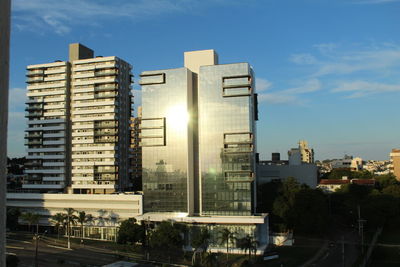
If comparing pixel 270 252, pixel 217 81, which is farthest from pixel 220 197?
pixel 217 81

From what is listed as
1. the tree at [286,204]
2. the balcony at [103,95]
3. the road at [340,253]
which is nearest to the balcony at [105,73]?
the balcony at [103,95]

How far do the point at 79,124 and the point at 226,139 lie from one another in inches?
1955

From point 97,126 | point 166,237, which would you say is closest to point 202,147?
point 166,237

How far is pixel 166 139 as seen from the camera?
318 ft

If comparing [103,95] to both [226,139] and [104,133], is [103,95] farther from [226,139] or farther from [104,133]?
[226,139]

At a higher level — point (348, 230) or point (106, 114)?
point (106, 114)

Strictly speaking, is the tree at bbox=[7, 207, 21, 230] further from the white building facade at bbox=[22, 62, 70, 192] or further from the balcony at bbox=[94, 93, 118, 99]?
the balcony at bbox=[94, 93, 118, 99]

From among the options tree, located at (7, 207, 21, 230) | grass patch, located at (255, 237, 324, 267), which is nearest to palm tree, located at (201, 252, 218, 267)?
grass patch, located at (255, 237, 324, 267)

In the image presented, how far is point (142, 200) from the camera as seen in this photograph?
9981cm

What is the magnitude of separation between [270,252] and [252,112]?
3328 cm

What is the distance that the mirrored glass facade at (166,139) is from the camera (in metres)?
95.2

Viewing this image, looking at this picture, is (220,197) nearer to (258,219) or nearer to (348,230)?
(258,219)

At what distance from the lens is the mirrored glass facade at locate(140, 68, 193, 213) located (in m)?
95.2

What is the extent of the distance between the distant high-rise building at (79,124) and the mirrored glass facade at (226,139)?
32.9 meters
